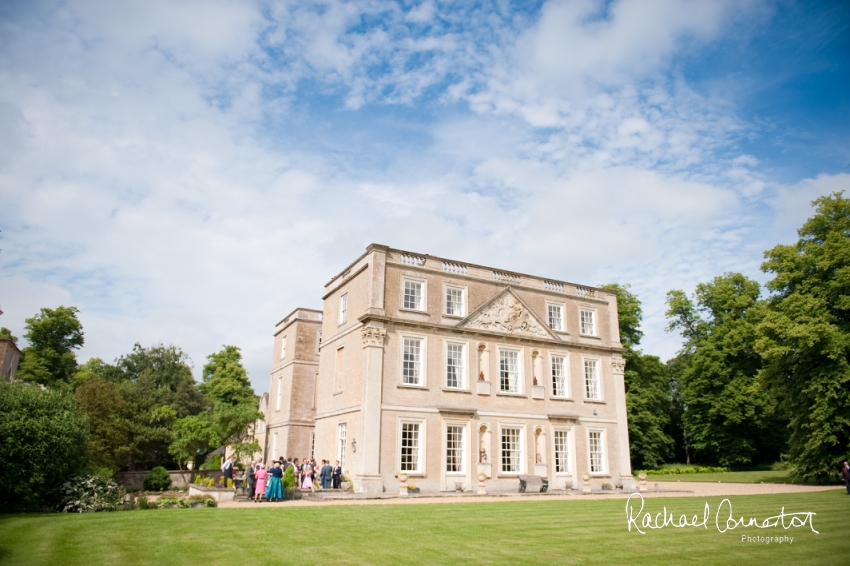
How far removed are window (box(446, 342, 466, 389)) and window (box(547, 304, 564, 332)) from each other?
608cm

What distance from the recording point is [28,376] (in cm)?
A: 4119

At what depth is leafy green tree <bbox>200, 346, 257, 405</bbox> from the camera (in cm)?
4834

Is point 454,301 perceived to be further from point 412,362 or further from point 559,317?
point 559,317

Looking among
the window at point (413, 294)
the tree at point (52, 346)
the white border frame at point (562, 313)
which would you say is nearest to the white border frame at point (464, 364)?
the window at point (413, 294)

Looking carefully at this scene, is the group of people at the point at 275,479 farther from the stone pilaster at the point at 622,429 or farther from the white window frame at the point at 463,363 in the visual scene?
the stone pilaster at the point at 622,429

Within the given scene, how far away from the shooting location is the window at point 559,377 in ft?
96.4

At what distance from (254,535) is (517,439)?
1859 cm

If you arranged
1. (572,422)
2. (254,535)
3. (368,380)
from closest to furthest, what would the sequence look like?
(254,535) → (368,380) → (572,422)

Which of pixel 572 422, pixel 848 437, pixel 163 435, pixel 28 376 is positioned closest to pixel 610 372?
pixel 572 422

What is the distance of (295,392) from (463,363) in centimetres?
1268

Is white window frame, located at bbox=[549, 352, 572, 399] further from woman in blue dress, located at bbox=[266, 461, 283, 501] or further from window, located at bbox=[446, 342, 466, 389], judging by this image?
woman in blue dress, located at bbox=[266, 461, 283, 501]

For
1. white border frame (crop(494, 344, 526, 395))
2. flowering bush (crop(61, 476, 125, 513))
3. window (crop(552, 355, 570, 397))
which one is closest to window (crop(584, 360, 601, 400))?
window (crop(552, 355, 570, 397))

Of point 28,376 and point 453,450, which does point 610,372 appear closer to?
point 453,450

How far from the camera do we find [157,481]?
91.8 ft
